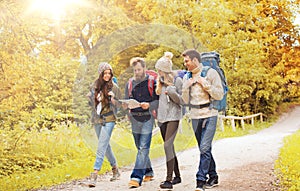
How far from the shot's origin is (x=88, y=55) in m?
21.4

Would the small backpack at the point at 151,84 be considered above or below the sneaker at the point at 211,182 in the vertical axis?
above

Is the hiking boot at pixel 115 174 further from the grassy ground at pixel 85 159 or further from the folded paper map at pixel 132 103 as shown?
the folded paper map at pixel 132 103

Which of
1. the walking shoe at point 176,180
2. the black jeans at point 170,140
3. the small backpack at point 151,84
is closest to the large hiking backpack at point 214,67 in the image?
the black jeans at point 170,140

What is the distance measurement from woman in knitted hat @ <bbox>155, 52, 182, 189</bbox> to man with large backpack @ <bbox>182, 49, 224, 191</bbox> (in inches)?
7.9

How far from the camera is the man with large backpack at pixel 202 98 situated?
5.74 meters

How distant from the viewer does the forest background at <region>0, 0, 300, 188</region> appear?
29.2ft

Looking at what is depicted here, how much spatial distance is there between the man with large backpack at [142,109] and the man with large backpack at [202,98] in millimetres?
657

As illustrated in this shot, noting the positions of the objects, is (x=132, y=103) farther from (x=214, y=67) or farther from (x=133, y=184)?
(x=214, y=67)

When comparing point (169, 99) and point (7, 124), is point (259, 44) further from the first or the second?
point (169, 99)

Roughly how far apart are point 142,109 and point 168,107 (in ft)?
1.58

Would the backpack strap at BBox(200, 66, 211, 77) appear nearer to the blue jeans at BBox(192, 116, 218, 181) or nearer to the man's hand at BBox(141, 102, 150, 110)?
the blue jeans at BBox(192, 116, 218, 181)

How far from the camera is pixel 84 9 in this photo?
22984mm

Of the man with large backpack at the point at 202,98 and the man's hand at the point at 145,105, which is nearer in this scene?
the man with large backpack at the point at 202,98

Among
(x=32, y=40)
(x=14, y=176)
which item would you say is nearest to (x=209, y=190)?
(x=14, y=176)
